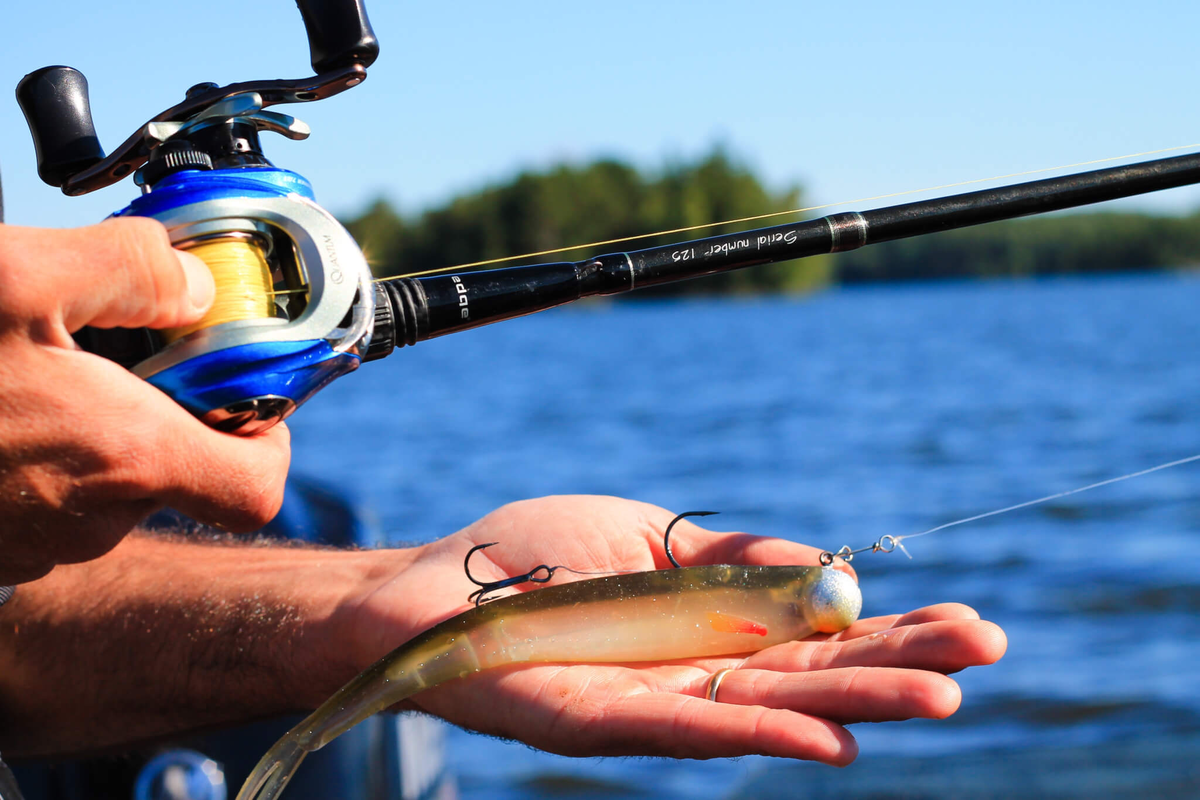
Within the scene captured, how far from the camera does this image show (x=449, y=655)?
89.3 inches

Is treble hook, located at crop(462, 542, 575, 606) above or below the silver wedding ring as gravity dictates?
above

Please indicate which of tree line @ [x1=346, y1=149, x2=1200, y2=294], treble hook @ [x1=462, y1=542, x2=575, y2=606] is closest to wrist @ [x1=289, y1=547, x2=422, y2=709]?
treble hook @ [x1=462, y1=542, x2=575, y2=606]

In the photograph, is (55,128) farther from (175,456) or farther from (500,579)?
(500,579)

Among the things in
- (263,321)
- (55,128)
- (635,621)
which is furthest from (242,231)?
(635,621)

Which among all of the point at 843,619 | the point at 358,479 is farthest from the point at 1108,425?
the point at 843,619

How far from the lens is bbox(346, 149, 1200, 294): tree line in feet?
209

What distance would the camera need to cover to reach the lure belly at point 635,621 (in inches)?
89.4

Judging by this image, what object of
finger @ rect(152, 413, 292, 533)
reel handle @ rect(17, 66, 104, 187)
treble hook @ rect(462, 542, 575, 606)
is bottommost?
treble hook @ rect(462, 542, 575, 606)

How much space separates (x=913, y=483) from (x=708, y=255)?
10073 millimetres

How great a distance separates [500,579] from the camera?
2.76m

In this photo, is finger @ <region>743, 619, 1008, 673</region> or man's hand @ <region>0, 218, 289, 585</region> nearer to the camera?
man's hand @ <region>0, 218, 289, 585</region>

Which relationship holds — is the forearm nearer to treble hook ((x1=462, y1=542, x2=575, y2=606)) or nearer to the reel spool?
treble hook ((x1=462, y1=542, x2=575, y2=606))

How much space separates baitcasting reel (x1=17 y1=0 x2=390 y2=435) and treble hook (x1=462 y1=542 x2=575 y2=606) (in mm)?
907

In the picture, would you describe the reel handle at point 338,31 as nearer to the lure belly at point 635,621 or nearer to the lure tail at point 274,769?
the lure belly at point 635,621
